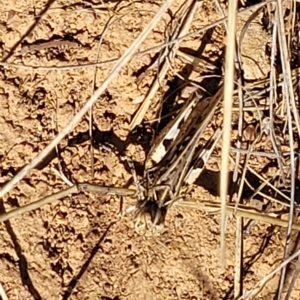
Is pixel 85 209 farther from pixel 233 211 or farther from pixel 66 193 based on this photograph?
pixel 233 211

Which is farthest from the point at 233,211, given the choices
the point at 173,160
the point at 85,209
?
the point at 85,209

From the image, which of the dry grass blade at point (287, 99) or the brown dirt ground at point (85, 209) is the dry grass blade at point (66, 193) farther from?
the dry grass blade at point (287, 99)

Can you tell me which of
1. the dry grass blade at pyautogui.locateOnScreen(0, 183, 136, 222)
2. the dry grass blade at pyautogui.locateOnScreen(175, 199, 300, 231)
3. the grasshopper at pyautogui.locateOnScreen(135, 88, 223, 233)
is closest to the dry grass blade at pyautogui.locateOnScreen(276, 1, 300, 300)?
the dry grass blade at pyautogui.locateOnScreen(175, 199, 300, 231)

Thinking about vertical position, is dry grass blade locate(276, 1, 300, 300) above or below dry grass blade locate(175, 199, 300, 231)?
above

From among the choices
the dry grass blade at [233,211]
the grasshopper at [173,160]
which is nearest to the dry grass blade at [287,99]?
the dry grass blade at [233,211]

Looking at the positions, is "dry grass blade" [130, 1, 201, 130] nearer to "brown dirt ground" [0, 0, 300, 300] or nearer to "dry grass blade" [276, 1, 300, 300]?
"brown dirt ground" [0, 0, 300, 300]

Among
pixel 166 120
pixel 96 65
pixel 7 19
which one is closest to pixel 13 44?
pixel 7 19

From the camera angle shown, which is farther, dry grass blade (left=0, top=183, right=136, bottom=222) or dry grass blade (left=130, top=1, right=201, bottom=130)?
dry grass blade (left=130, top=1, right=201, bottom=130)
